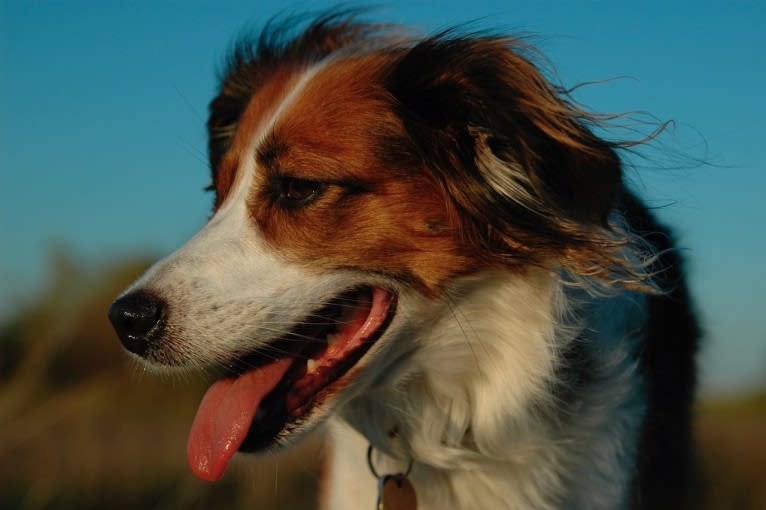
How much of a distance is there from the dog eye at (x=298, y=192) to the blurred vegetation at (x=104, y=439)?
1083mm

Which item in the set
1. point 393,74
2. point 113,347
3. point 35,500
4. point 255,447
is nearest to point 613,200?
point 393,74

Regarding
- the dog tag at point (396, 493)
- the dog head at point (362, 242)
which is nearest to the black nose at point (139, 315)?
the dog head at point (362, 242)

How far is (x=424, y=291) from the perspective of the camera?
2824 millimetres

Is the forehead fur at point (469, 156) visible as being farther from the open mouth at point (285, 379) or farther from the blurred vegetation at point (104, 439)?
the blurred vegetation at point (104, 439)

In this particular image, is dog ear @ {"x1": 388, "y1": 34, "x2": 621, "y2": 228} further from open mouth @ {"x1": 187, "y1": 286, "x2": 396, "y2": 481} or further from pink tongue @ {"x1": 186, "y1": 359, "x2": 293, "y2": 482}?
pink tongue @ {"x1": 186, "y1": 359, "x2": 293, "y2": 482}

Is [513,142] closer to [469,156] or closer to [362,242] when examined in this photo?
[469,156]

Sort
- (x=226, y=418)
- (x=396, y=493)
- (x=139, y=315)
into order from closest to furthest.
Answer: (x=139, y=315) → (x=226, y=418) → (x=396, y=493)

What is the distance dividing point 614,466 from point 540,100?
1.26m

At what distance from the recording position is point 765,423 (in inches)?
260

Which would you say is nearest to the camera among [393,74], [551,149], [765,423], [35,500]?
[551,149]

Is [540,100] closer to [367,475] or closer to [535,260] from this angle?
[535,260]

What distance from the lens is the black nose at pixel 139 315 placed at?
2.70 meters

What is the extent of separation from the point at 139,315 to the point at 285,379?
479mm

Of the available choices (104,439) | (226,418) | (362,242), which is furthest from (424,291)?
(104,439)
